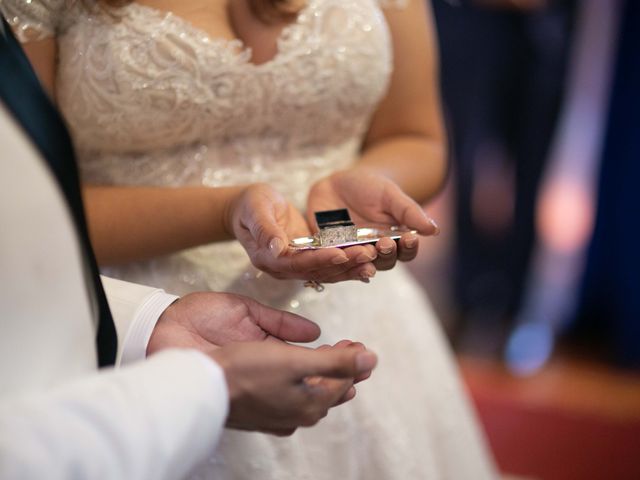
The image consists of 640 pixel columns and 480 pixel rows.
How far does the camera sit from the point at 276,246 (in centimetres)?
62

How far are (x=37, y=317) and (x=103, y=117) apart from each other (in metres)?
0.34

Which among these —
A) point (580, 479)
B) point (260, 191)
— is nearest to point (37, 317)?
point (260, 191)

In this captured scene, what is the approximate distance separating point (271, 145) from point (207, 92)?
13 centimetres

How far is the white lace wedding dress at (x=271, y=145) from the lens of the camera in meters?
0.74

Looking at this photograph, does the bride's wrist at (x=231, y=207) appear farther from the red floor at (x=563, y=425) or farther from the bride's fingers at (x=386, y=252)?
the red floor at (x=563, y=425)

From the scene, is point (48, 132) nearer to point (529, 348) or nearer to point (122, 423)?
point (122, 423)

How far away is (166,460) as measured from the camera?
1.54 ft

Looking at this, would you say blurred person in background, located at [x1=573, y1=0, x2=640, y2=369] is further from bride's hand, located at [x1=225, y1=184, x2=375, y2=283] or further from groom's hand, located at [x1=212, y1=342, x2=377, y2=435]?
groom's hand, located at [x1=212, y1=342, x2=377, y2=435]

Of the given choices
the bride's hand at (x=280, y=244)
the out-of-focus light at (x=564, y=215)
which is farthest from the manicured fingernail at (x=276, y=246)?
the out-of-focus light at (x=564, y=215)

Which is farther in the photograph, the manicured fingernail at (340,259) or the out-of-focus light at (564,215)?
the out-of-focus light at (564,215)

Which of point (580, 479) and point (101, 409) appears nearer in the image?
point (101, 409)

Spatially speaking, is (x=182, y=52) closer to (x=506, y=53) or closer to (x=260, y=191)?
(x=260, y=191)

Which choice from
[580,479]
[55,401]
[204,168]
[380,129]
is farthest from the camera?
[580,479]

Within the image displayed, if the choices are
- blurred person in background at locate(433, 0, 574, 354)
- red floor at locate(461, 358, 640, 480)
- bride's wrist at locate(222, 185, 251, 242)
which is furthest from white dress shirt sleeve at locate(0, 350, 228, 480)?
blurred person in background at locate(433, 0, 574, 354)
